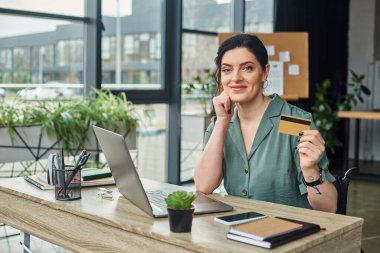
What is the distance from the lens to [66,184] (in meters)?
2.05

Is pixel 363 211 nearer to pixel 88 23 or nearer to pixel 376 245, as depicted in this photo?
pixel 376 245

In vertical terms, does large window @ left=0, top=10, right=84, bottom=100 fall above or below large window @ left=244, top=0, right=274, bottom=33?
below

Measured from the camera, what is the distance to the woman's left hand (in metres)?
1.91

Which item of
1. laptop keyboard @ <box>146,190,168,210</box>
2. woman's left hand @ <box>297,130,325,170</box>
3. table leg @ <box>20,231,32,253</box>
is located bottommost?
table leg @ <box>20,231,32,253</box>

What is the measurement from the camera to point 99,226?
1.82 meters

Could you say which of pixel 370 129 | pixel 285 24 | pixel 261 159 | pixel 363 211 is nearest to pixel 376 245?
pixel 363 211

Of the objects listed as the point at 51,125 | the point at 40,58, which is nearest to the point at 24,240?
the point at 51,125

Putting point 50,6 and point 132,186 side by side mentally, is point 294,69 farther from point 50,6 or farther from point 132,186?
point 132,186

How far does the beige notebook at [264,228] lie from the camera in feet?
4.96

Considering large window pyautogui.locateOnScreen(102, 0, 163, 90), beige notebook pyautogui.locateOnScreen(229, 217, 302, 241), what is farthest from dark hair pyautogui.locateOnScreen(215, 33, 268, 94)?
large window pyautogui.locateOnScreen(102, 0, 163, 90)

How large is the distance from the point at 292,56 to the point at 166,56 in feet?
4.30

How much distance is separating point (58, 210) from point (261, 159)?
30.5 inches

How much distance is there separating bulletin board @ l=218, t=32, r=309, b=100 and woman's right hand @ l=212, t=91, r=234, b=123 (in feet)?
11.3

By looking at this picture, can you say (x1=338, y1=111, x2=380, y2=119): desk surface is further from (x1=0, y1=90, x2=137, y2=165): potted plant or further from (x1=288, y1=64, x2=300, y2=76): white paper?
(x1=0, y1=90, x2=137, y2=165): potted plant
